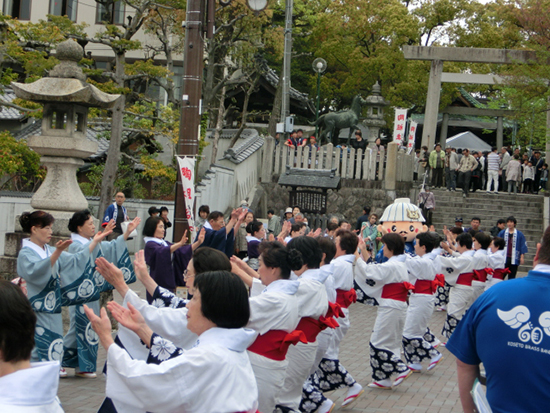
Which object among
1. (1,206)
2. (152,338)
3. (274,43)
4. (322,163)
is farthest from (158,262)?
(274,43)

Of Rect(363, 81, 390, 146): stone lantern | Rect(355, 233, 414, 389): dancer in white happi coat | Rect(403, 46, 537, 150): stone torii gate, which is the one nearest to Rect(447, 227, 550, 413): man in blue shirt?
→ Rect(355, 233, 414, 389): dancer in white happi coat

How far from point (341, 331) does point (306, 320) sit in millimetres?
1717

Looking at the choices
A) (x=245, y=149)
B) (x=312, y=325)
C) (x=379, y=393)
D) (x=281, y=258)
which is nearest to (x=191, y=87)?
(x=312, y=325)

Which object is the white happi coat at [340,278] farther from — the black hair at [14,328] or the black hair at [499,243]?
the black hair at [499,243]

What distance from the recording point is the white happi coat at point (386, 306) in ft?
24.3

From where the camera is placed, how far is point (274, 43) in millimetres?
23609

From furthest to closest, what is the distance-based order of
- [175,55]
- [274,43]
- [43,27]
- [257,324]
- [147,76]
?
[175,55]
[274,43]
[147,76]
[43,27]
[257,324]

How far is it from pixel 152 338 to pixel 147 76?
15.5 metres

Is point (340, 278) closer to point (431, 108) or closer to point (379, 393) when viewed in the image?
point (379, 393)

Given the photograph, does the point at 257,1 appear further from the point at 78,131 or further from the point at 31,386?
the point at 31,386

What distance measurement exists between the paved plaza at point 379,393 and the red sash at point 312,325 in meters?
1.46

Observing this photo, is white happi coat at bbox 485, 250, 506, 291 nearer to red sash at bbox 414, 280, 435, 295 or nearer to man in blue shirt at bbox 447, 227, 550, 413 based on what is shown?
red sash at bbox 414, 280, 435, 295

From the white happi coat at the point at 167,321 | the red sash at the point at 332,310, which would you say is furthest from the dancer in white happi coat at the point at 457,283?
the white happi coat at the point at 167,321

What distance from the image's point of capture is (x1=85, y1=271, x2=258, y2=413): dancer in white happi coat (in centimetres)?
293
